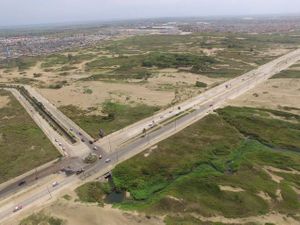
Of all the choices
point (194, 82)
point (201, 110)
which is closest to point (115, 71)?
point (194, 82)

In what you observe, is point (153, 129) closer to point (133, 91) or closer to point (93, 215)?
point (93, 215)

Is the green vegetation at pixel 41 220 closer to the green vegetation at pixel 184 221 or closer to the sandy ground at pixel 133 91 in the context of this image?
the green vegetation at pixel 184 221

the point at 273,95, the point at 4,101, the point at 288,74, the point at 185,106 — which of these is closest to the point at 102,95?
the point at 185,106

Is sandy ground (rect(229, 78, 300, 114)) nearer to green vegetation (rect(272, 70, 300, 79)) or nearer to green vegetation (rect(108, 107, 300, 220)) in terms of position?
green vegetation (rect(272, 70, 300, 79))

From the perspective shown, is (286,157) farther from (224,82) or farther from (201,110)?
(224,82)

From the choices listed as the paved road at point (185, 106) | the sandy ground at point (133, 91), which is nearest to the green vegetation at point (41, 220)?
the paved road at point (185, 106)
